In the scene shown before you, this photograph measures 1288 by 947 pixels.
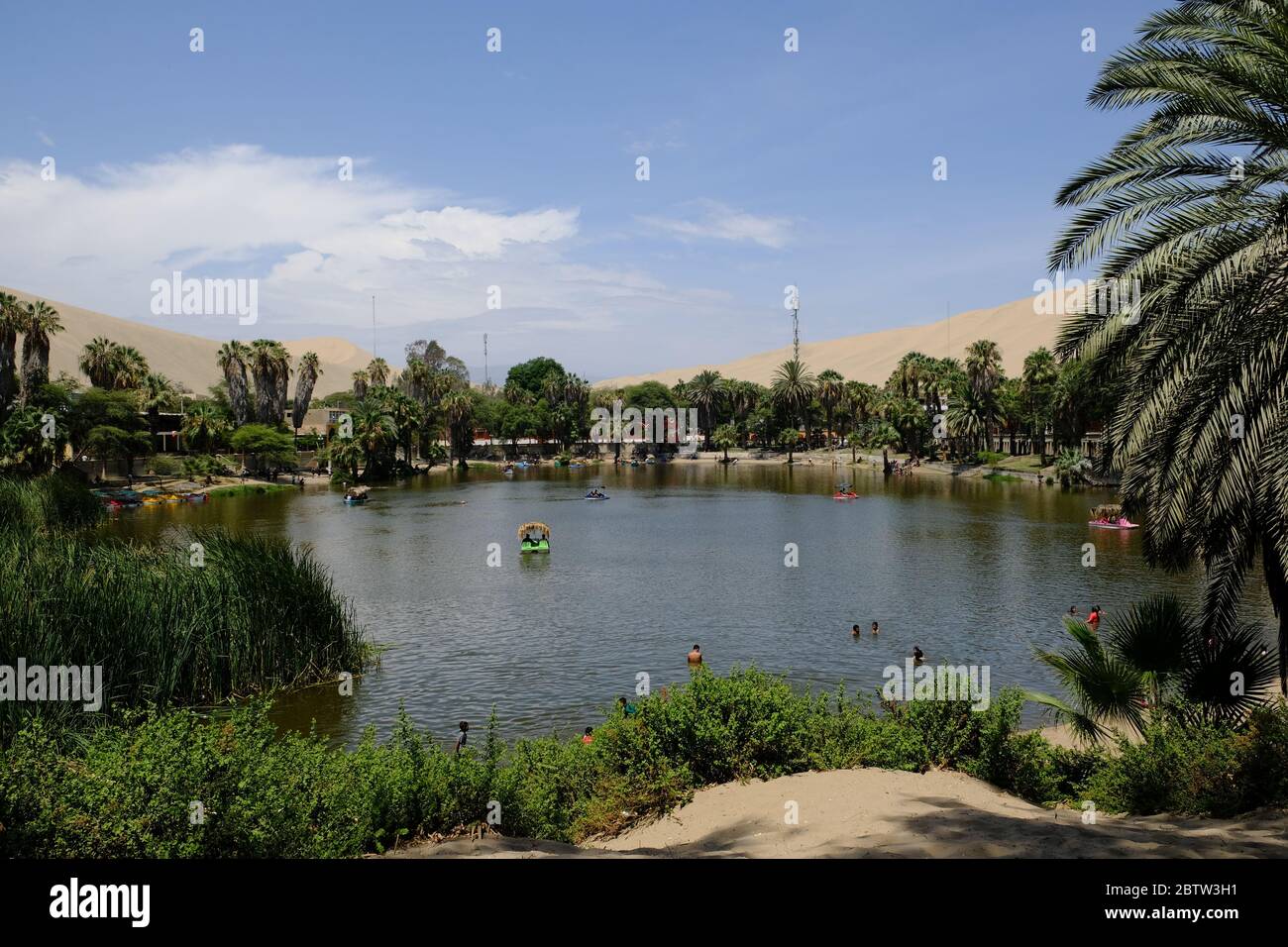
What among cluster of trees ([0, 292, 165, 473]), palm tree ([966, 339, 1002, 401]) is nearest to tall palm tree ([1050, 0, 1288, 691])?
cluster of trees ([0, 292, 165, 473])

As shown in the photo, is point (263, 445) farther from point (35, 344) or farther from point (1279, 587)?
point (1279, 587)

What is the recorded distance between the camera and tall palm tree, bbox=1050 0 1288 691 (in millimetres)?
12117

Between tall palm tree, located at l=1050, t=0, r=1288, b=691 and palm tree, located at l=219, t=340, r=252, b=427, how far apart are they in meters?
102

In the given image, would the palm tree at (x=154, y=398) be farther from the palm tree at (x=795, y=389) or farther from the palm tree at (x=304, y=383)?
the palm tree at (x=795, y=389)

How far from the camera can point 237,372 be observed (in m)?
102

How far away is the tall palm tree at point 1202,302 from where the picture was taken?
12117 mm

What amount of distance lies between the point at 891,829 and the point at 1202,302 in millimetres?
8896

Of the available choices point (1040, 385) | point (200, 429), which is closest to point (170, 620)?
point (200, 429)

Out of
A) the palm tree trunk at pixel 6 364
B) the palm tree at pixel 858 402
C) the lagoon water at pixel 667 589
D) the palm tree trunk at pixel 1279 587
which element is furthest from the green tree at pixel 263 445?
the palm tree trunk at pixel 1279 587

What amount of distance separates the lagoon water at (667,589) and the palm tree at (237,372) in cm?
3070

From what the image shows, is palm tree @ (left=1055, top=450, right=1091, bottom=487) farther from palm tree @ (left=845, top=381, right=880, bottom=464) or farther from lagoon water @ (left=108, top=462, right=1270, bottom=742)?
palm tree @ (left=845, top=381, right=880, bottom=464)
